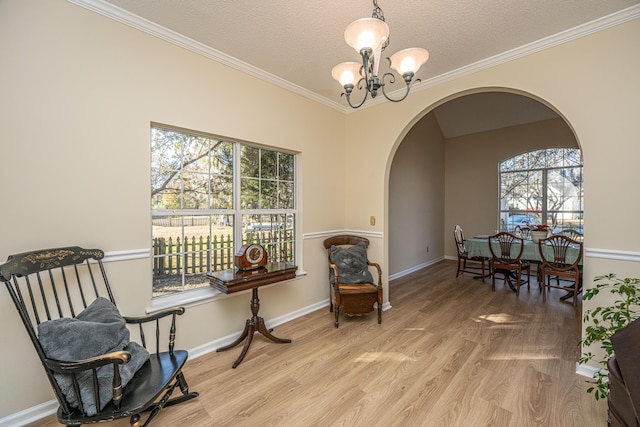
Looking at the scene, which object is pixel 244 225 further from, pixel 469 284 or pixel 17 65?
pixel 469 284

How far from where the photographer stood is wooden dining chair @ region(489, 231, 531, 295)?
4.21 metres

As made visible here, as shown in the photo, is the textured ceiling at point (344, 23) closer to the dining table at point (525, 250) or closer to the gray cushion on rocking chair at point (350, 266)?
the gray cushion on rocking chair at point (350, 266)

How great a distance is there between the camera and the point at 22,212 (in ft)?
5.50

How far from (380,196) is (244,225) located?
181 cm

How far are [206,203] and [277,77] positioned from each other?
5.36 feet

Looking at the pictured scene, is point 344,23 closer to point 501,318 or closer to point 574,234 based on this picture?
point 501,318

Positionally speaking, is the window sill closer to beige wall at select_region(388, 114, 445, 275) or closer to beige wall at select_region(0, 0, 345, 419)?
beige wall at select_region(0, 0, 345, 419)

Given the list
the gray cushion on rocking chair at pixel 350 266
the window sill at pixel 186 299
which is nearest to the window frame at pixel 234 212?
the window sill at pixel 186 299

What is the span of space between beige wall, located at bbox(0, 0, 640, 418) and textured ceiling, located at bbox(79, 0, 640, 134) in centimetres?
18

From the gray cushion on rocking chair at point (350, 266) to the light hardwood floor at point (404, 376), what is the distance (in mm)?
503

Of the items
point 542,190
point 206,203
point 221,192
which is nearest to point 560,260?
point 542,190

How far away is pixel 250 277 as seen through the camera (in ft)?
7.77

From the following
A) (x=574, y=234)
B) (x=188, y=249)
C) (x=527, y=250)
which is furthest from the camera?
(x=574, y=234)

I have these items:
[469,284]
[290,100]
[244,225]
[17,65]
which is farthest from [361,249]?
[17,65]
